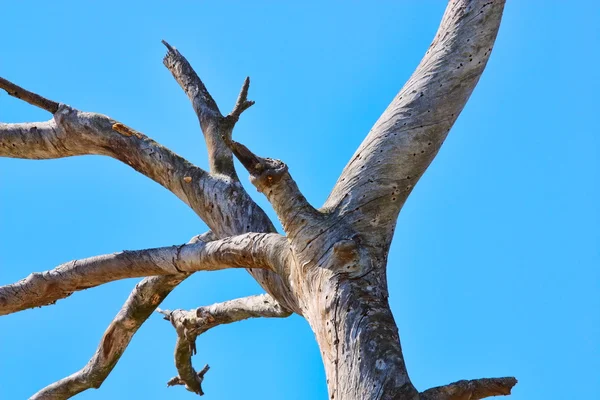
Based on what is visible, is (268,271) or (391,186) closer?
(391,186)

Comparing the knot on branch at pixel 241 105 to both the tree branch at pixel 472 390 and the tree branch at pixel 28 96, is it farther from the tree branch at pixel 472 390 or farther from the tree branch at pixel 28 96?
the tree branch at pixel 472 390

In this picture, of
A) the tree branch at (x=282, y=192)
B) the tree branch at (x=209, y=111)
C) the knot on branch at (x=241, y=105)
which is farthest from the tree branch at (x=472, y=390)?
the knot on branch at (x=241, y=105)

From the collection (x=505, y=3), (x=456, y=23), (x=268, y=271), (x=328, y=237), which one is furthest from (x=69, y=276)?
(x=505, y=3)

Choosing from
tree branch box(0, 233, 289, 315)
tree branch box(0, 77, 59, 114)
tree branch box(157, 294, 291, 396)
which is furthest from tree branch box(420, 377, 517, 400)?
tree branch box(0, 77, 59, 114)

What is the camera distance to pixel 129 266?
15.1 feet

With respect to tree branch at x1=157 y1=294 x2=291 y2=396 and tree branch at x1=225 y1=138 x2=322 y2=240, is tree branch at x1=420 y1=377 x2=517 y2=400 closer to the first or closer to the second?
tree branch at x1=225 y1=138 x2=322 y2=240

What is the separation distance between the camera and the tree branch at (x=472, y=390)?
122 inches

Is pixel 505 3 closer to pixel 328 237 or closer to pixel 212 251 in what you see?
pixel 328 237

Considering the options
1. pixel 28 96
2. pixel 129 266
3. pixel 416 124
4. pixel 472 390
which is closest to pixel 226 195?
pixel 129 266

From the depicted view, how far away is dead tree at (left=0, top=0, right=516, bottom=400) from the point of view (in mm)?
3285

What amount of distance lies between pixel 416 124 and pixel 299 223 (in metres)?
1.08

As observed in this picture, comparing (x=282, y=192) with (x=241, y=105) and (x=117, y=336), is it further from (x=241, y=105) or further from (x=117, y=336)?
(x=117, y=336)

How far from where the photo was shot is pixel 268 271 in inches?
171

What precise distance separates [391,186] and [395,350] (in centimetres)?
115
